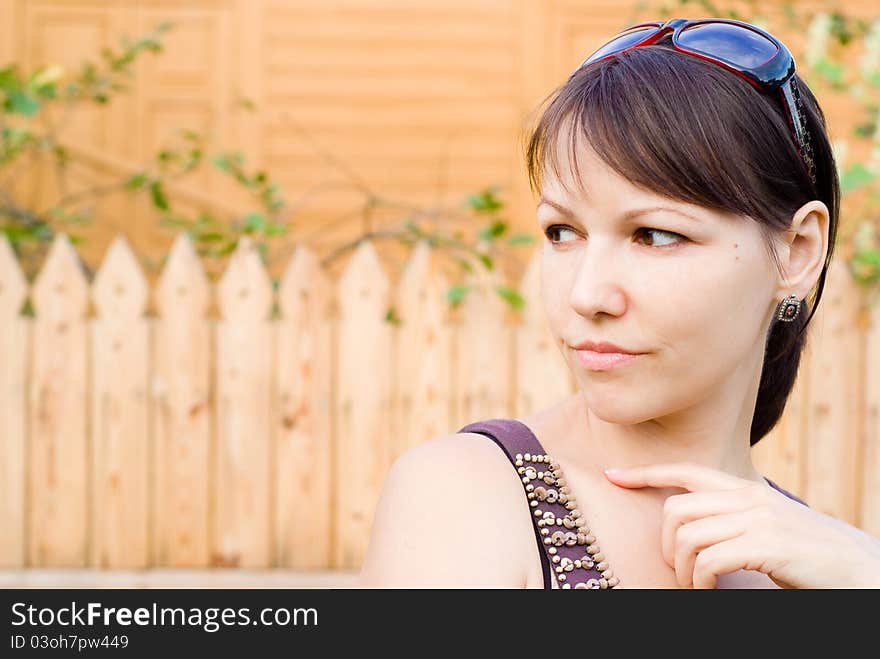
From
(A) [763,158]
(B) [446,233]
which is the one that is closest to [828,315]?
(B) [446,233]

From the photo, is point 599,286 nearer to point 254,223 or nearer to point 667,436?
point 667,436

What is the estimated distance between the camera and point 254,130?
6.54 m

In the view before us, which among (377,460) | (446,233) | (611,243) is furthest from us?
(446,233)

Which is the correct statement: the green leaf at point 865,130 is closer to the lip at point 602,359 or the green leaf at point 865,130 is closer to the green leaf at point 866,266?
the green leaf at point 866,266

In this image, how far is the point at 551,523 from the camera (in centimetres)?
140

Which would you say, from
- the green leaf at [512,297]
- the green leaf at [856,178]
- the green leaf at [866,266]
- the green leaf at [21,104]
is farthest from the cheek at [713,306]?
the green leaf at [21,104]

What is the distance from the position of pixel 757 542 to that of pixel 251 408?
2967 millimetres

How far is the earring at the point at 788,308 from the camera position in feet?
5.15

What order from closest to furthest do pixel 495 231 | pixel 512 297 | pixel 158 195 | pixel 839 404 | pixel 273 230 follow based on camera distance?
pixel 512 297
pixel 839 404
pixel 495 231
pixel 273 230
pixel 158 195

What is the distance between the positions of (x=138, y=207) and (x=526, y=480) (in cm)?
569

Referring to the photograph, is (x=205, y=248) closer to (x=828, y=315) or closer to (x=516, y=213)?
(x=516, y=213)

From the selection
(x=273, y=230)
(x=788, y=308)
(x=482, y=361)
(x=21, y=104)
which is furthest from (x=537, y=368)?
(x=788, y=308)

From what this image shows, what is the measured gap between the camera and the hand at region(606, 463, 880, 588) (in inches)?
53.6

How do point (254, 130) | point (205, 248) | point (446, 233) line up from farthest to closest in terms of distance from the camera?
point (254, 130), point (446, 233), point (205, 248)
